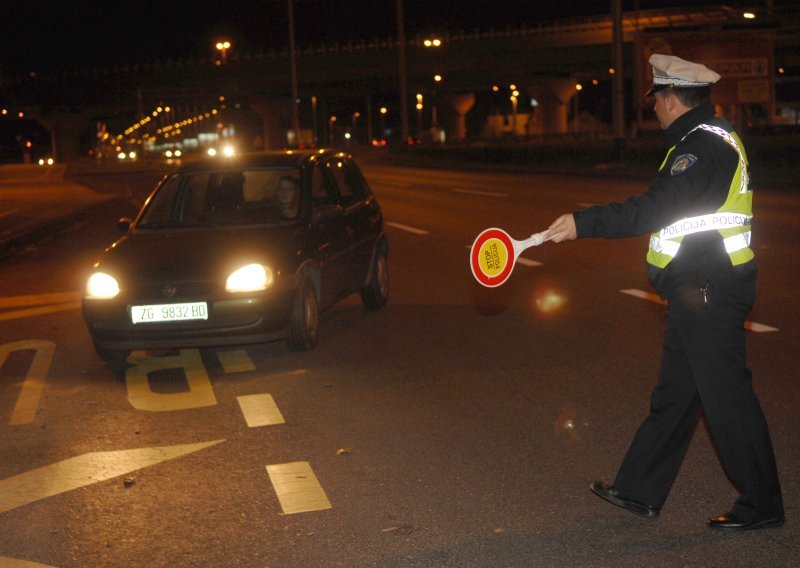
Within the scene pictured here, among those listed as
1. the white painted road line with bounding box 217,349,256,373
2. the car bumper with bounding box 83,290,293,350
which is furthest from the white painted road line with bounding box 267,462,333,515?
the white painted road line with bounding box 217,349,256,373

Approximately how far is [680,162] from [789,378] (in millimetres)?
3571

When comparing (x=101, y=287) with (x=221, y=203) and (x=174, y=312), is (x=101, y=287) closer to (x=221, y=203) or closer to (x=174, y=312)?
(x=174, y=312)

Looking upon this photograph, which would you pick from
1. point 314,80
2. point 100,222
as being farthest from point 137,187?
point 314,80

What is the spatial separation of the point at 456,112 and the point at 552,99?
64.1 ft

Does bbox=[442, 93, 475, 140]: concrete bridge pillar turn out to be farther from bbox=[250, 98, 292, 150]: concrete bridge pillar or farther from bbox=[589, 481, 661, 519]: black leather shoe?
bbox=[589, 481, 661, 519]: black leather shoe

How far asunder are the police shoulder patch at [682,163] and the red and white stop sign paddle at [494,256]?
0.68 metres

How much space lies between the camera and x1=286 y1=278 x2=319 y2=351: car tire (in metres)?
8.59

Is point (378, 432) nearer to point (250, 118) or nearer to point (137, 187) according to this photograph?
point (137, 187)

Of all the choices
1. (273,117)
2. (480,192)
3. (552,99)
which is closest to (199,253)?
(480,192)

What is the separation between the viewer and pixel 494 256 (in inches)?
188

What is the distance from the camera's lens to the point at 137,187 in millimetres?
43000

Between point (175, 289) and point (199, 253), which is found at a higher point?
point (199, 253)

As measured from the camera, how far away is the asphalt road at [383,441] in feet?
15.3

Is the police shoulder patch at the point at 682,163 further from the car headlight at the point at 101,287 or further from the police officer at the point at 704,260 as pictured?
the car headlight at the point at 101,287
